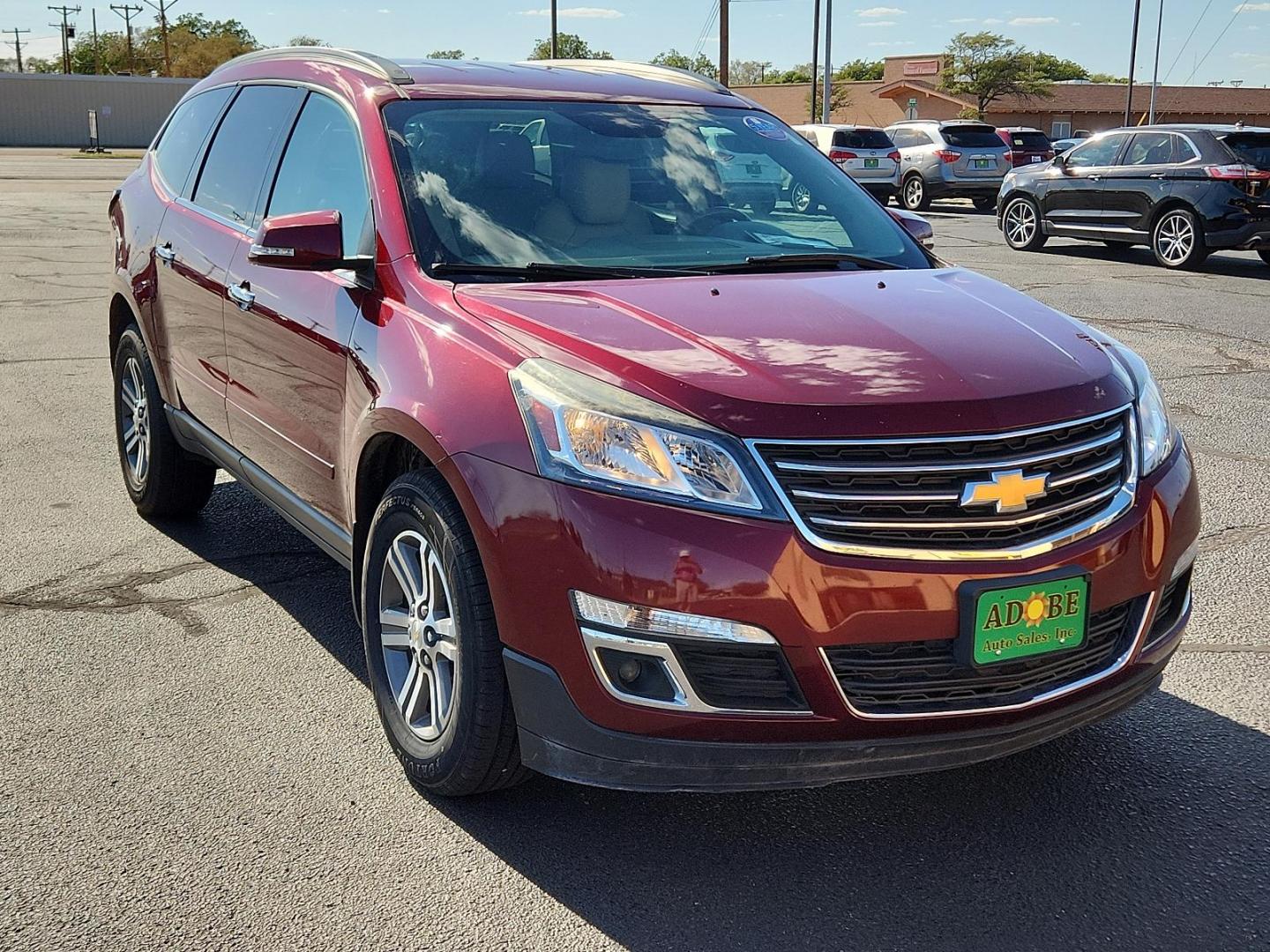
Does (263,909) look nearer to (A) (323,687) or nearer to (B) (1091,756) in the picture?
(A) (323,687)

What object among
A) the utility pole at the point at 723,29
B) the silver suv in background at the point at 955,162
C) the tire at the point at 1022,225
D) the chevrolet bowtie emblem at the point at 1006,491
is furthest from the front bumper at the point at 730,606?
the utility pole at the point at 723,29

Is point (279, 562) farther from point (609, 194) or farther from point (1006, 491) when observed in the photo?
point (1006, 491)

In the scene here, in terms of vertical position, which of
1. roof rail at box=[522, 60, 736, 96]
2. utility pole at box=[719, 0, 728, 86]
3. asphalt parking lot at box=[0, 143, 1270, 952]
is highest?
utility pole at box=[719, 0, 728, 86]

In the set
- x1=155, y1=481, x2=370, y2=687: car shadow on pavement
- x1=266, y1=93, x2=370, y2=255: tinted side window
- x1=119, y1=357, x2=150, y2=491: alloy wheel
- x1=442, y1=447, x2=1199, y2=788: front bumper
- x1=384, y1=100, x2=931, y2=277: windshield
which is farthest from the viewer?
x1=119, y1=357, x2=150, y2=491: alloy wheel

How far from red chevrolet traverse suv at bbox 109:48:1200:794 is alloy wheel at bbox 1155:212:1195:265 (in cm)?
1276

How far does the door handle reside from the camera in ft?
14.4

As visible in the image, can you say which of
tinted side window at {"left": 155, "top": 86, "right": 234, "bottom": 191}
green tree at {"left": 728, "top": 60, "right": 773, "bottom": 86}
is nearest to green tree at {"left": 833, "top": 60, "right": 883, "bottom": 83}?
green tree at {"left": 728, "top": 60, "right": 773, "bottom": 86}

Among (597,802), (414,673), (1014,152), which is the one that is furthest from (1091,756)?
(1014,152)

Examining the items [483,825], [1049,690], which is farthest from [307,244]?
[1049,690]

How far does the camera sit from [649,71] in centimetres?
501

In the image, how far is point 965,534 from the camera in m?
2.80

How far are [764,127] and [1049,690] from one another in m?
2.56

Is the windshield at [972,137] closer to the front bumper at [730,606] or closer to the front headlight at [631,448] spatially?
the front bumper at [730,606]

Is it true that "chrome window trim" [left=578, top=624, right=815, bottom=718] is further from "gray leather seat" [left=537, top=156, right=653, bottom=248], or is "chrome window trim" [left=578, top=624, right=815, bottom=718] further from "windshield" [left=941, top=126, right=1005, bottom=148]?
"windshield" [left=941, top=126, right=1005, bottom=148]
